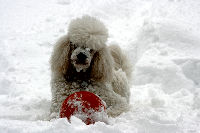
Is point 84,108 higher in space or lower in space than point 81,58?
lower

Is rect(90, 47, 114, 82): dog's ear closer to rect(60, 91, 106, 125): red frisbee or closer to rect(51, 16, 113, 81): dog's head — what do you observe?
rect(51, 16, 113, 81): dog's head

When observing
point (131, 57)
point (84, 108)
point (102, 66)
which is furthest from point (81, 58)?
point (131, 57)

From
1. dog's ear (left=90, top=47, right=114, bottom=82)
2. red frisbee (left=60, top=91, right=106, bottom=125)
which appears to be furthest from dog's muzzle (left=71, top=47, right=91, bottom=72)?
red frisbee (left=60, top=91, right=106, bottom=125)

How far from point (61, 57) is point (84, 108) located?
1.06 meters

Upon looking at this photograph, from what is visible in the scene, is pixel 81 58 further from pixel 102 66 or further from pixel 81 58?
pixel 102 66

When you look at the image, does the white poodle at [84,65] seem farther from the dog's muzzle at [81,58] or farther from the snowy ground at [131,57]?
the snowy ground at [131,57]

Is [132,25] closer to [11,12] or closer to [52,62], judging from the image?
[11,12]

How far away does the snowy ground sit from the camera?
6.98 feet

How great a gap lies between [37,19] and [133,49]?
3.37m

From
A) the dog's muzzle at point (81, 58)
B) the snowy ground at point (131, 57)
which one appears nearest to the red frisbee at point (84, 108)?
the snowy ground at point (131, 57)

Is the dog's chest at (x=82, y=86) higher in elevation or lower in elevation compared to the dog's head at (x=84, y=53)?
lower

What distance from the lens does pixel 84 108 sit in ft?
7.66

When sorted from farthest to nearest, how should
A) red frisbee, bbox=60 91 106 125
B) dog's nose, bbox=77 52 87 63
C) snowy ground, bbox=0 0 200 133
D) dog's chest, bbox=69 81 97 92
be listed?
dog's chest, bbox=69 81 97 92
dog's nose, bbox=77 52 87 63
red frisbee, bbox=60 91 106 125
snowy ground, bbox=0 0 200 133

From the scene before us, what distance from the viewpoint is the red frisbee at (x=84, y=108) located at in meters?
2.31
